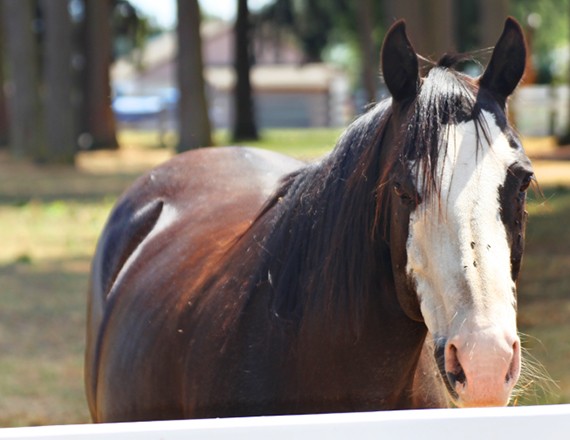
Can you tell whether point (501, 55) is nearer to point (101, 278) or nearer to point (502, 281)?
point (502, 281)

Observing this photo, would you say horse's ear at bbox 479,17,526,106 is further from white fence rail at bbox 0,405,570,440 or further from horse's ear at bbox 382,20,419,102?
white fence rail at bbox 0,405,570,440

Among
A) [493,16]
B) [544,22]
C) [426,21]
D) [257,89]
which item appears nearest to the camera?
[426,21]

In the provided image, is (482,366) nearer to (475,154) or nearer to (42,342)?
(475,154)

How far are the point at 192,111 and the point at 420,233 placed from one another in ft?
76.0

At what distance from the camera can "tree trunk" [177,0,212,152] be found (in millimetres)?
24891

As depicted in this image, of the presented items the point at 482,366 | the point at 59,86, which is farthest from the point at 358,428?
the point at 59,86

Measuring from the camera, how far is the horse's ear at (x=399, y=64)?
316 centimetres

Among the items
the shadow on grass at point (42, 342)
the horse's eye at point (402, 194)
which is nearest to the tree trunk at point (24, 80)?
the shadow on grass at point (42, 342)

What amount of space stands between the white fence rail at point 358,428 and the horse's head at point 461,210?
0.91 ft

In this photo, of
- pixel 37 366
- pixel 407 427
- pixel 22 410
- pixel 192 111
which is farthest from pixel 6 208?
pixel 407 427

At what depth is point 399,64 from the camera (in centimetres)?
317

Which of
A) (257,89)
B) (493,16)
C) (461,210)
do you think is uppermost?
(461,210)

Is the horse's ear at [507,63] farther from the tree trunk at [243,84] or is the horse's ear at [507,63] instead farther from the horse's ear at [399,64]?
the tree trunk at [243,84]

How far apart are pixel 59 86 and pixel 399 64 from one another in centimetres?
2407
